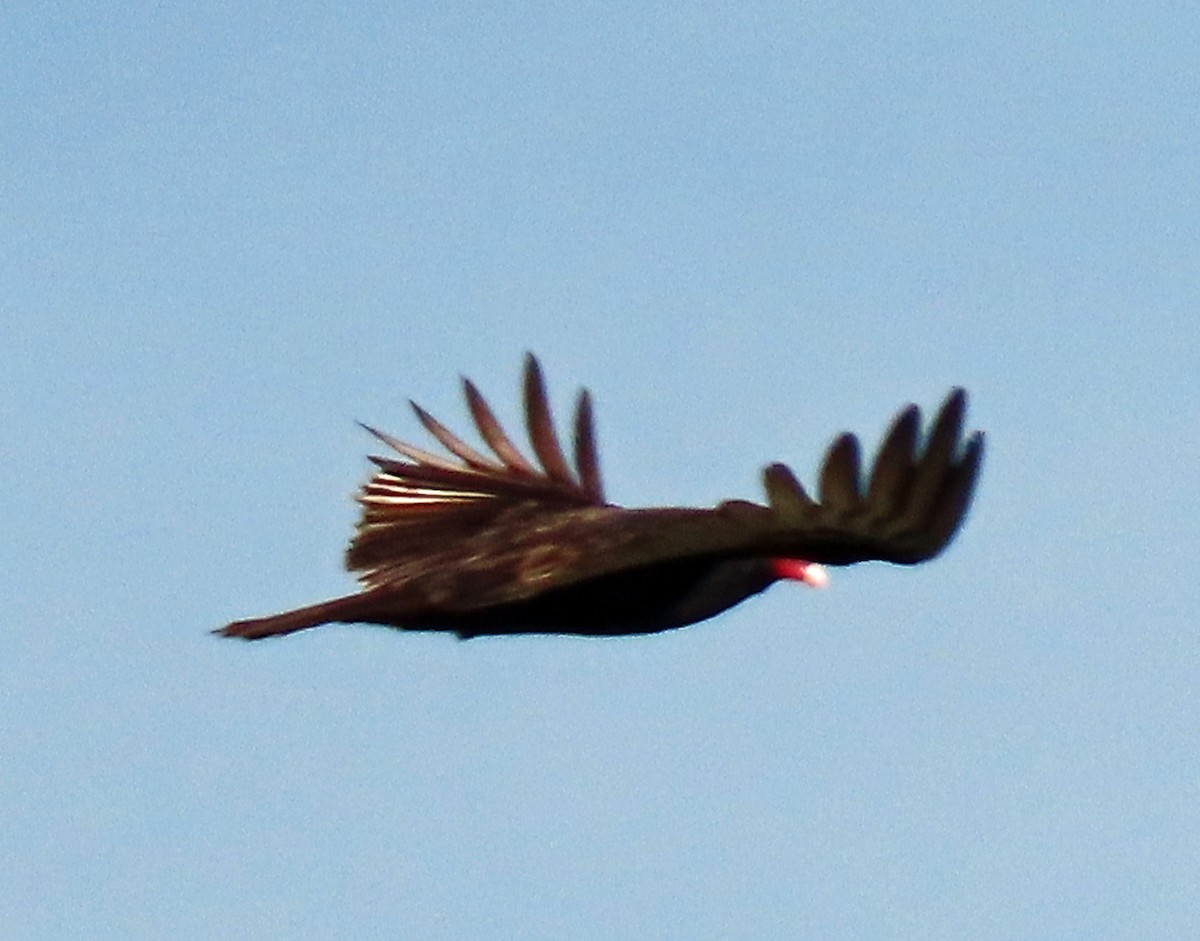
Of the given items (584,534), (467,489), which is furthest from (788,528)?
(467,489)

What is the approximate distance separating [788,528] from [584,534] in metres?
1.37

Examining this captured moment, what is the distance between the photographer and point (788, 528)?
898 cm

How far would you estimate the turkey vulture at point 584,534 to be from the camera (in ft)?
28.5

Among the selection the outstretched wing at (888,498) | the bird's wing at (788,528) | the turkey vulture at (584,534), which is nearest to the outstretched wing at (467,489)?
the turkey vulture at (584,534)

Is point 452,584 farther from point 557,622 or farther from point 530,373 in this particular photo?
point 530,373

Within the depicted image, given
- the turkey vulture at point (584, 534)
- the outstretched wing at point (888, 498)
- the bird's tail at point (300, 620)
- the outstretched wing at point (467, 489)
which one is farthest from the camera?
the outstretched wing at point (467, 489)

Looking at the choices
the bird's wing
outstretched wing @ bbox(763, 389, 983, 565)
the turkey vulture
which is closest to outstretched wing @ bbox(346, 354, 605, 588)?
the turkey vulture

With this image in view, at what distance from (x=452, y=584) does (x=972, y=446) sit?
244 centimetres

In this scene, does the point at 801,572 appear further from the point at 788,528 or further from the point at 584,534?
the point at 788,528

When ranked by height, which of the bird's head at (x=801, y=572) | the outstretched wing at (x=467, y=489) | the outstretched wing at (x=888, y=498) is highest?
the outstretched wing at (x=467, y=489)

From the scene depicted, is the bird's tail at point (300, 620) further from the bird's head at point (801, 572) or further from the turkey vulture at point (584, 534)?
the bird's head at point (801, 572)

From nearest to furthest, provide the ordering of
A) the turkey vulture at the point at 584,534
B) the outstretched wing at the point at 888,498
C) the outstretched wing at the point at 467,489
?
the outstretched wing at the point at 888,498 < the turkey vulture at the point at 584,534 < the outstretched wing at the point at 467,489

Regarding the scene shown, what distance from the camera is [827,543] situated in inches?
356

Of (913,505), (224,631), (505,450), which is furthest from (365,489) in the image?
(913,505)
